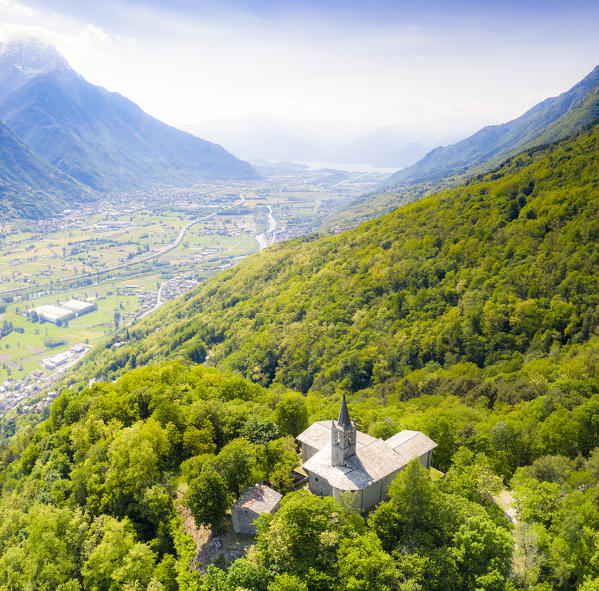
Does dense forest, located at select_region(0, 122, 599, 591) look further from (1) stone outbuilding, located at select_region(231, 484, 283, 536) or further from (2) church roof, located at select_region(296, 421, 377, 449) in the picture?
(2) church roof, located at select_region(296, 421, 377, 449)

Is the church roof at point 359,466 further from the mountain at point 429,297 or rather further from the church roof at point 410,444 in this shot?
the mountain at point 429,297

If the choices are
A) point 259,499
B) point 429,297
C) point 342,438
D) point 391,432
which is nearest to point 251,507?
point 259,499

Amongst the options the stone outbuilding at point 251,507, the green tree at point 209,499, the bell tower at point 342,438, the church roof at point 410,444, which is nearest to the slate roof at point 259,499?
the stone outbuilding at point 251,507

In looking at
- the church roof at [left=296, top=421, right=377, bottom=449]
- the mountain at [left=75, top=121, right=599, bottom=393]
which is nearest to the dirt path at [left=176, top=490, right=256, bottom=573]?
the church roof at [left=296, top=421, right=377, bottom=449]

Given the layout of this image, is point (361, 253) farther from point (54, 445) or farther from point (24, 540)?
point (24, 540)

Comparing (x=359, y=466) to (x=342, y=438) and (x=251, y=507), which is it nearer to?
(x=342, y=438)
